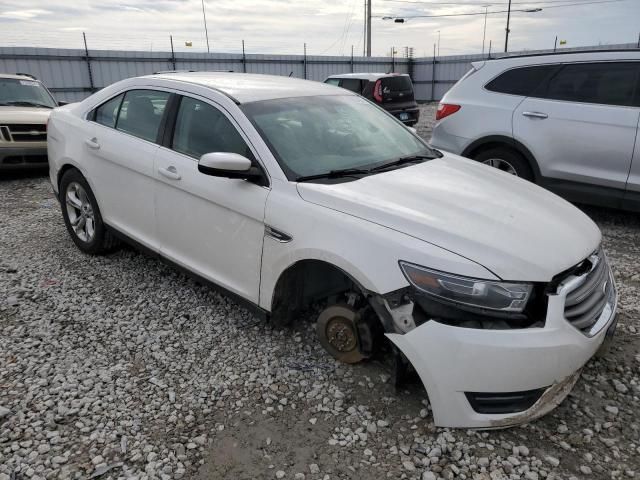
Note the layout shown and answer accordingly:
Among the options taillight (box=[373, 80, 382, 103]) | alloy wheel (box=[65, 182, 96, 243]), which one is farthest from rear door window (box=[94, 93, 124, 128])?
taillight (box=[373, 80, 382, 103])

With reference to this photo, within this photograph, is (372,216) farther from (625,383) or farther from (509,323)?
(625,383)

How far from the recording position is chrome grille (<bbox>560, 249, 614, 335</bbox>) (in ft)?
7.51

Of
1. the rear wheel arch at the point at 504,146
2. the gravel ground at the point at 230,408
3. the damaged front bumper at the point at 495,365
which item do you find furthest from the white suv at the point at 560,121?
the damaged front bumper at the point at 495,365

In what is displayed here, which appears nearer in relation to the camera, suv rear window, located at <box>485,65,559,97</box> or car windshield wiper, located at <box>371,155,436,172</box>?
car windshield wiper, located at <box>371,155,436,172</box>

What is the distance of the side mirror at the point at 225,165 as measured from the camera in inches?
109

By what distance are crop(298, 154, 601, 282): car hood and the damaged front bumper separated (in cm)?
25

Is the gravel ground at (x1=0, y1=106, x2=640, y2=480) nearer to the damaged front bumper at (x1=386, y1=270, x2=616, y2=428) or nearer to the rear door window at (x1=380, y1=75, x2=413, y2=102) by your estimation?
the damaged front bumper at (x1=386, y1=270, x2=616, y2=428)

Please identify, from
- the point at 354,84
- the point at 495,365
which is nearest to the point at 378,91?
the point at 354,84

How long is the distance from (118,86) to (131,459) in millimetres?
3110

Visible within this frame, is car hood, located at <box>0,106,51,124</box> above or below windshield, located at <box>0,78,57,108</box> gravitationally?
below

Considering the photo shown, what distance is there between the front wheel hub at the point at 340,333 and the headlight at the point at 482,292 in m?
0.61

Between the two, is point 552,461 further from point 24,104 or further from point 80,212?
point 24,104

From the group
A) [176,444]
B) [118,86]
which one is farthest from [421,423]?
[118,86]

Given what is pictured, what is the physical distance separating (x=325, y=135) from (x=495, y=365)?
1.78 m
